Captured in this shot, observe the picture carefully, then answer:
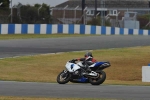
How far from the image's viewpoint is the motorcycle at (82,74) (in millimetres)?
15492

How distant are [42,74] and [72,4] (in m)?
66.1

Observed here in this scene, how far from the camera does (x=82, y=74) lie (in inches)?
626

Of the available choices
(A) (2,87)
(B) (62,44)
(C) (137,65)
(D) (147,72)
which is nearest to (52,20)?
(B) (62,44)

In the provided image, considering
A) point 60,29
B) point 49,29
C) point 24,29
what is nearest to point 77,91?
point 24,29

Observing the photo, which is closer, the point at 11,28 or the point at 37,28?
the point at 11,28

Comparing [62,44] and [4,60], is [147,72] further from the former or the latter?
[62,44]

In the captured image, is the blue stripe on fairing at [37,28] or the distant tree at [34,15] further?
the distant tree at [34,15]

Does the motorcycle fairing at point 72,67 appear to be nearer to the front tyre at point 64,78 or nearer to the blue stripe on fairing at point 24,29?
the front tyre at point 64,78

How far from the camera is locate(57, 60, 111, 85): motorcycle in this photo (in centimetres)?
1549

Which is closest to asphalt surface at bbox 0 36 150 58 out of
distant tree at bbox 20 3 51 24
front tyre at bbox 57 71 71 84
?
front tyre at bbox 57 71 71 84

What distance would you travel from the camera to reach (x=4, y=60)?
22.8 m

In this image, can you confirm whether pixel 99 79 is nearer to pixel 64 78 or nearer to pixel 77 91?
pixel 64 78

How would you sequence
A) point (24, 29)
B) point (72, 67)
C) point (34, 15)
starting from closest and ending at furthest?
point (72, 67)
point (24, 29)
point (34, 15)

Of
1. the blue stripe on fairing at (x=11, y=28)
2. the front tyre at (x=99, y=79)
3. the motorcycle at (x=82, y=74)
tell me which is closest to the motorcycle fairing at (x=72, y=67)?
the motorcycle at (x=82, y=74)
